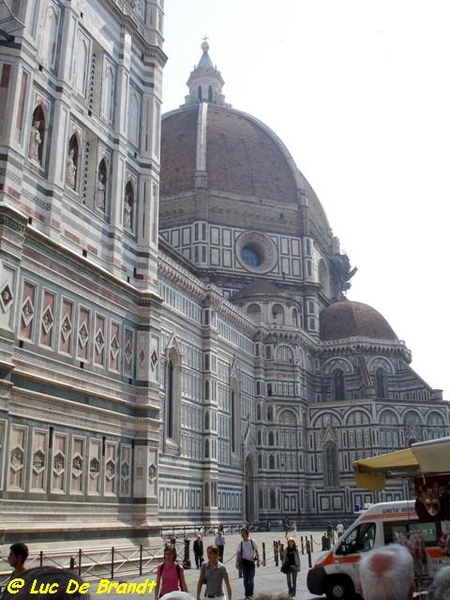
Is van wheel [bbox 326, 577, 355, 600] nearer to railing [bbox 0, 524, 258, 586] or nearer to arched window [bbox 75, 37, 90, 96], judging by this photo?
railing [bbox 0, 524, 258, 586]

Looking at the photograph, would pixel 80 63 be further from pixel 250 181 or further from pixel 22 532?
pixel 250 181

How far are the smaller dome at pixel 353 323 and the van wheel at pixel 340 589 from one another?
4702 cm

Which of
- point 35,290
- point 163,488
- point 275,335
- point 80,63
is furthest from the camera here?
point 275,335

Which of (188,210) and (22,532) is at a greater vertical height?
(188,210)

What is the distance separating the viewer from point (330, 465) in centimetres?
5378

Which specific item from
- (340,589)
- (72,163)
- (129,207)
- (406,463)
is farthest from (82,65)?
(340,589)

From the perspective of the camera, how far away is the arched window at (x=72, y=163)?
15223mm

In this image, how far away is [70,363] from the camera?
14117 millimetres

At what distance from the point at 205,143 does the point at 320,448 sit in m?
30.2

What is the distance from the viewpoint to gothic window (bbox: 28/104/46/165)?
14102 millimetres

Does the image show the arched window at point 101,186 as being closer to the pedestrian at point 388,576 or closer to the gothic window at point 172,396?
the pedestrian at point 388,576

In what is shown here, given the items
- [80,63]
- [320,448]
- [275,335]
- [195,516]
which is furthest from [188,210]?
[80,63]

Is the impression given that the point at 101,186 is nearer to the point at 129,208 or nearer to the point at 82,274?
the point at 129,208

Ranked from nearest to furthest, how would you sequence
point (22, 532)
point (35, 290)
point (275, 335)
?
point (22, 532), point (35, 290), point (275, 335)
